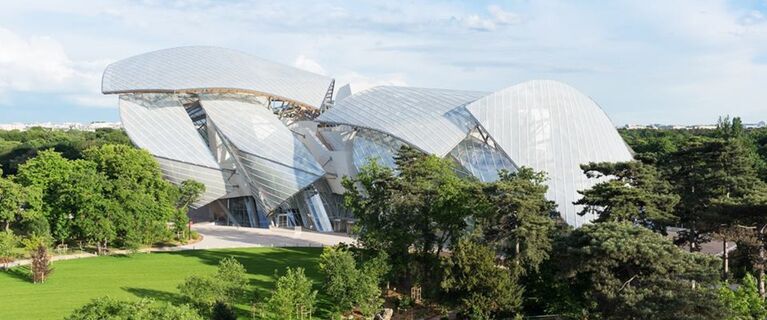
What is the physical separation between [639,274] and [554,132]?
23.0 metres

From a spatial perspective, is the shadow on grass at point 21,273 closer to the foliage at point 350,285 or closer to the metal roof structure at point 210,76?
the foliage at point 350,285

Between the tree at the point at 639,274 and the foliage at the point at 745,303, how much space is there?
764 millimetres

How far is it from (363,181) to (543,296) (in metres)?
9.96

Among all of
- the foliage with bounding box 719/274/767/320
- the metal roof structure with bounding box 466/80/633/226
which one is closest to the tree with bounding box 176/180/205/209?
the metal roof structure with bounding box 466/80/633/226

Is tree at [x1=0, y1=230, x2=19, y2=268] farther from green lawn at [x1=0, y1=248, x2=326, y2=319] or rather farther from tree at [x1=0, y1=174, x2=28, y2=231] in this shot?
tree at [x1=0, y1=174, x2=28, y2=231]

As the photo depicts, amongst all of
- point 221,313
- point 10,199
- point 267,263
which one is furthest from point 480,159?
point 10,199

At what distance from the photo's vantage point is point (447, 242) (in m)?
32.3

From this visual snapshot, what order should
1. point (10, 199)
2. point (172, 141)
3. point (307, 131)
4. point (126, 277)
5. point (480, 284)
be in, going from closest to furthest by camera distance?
1. point (480, 284)
2. point (126, 277)
3. point (10, 199)
4. point (172, 141)
5. point (307, 131)

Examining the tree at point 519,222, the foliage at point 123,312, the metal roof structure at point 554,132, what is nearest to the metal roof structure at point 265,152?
the metal roof structure at point 554,132

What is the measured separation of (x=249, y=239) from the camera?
47.2 m

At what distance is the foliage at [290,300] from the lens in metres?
23.8

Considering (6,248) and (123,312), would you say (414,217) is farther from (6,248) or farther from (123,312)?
(6,248)

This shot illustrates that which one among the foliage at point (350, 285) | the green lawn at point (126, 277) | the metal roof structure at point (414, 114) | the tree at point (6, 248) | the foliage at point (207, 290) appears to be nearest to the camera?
the foliage at point (207, 290)

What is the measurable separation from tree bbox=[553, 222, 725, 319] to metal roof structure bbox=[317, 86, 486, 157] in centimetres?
2269
